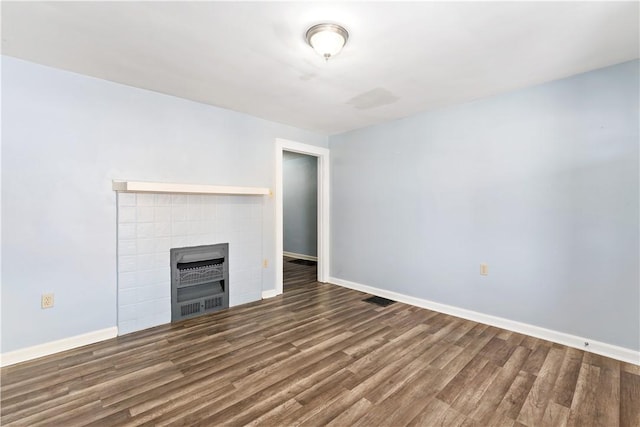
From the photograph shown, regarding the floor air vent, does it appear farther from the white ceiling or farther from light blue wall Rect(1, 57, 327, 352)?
light blue wall Rect(1, 57, 327, 352)

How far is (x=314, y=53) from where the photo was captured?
2270 mm

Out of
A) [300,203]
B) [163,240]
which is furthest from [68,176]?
[300,203]

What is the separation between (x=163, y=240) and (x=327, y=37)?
2.57m

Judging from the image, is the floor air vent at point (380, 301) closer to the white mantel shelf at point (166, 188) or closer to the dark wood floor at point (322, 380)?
the dark wood floor at point (322, 380)

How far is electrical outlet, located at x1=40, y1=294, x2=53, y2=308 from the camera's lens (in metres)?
2.48

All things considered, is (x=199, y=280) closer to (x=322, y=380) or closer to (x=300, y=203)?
(x=322, y=380)

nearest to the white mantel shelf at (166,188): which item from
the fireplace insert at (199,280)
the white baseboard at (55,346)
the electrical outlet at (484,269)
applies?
the fireplace insert at (199,280)

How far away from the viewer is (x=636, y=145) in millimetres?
2393

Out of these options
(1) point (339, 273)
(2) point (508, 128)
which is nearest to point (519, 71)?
(2) point (508, 128)

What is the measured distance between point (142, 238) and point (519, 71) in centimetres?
394

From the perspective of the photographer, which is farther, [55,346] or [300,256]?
[300,256]

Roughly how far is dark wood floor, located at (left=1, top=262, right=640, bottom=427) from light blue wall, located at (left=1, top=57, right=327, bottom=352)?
42 cm

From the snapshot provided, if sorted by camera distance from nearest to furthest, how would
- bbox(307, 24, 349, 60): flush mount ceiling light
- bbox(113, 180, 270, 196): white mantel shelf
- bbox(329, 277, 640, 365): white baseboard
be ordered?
bbox(307, 24, 349, 60): flush mount ceiling light, bbox(329, 277, 640, 365): white baseboard, bbox(113, 180, 270, 196): white mantel shelf

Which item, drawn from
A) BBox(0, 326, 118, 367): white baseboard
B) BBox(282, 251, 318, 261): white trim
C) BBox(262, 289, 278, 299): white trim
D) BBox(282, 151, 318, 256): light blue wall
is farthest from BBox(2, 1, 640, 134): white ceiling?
BBox(282, 251, 318, 261): white trim
